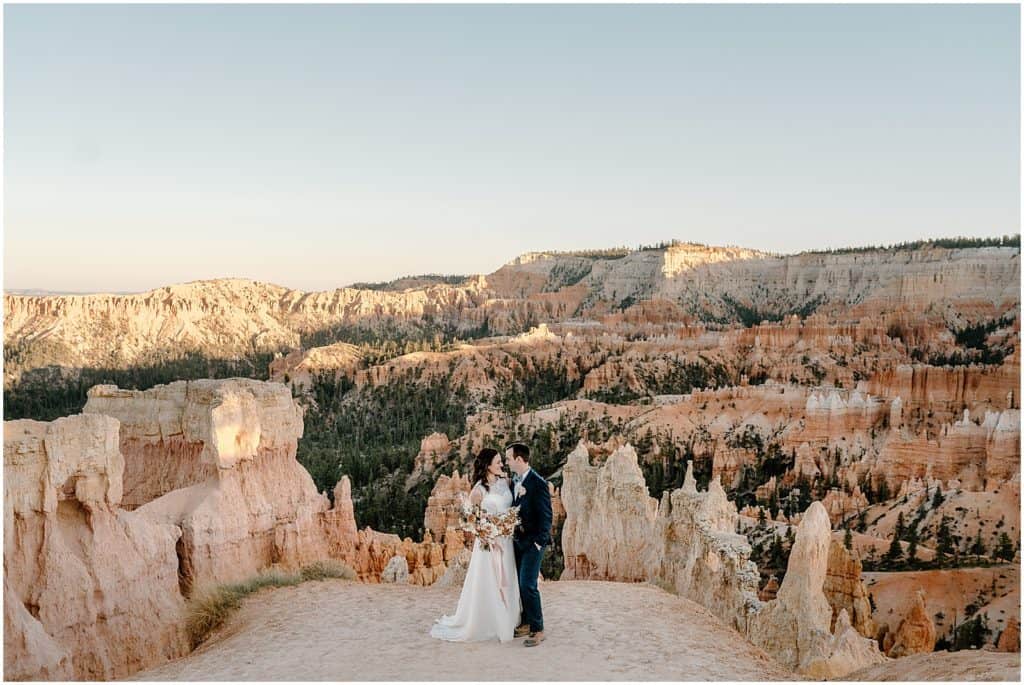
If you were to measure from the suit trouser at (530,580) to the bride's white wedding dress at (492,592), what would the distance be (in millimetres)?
76

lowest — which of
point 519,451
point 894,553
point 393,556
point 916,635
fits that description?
point 894,553

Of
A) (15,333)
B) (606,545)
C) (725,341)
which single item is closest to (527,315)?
(725,341)

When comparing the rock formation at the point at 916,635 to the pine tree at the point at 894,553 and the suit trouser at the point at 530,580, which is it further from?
the suit trouser at the point at 530,580

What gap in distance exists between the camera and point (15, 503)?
27.2 ft

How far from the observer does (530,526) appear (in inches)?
283

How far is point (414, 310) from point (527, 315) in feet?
58.9

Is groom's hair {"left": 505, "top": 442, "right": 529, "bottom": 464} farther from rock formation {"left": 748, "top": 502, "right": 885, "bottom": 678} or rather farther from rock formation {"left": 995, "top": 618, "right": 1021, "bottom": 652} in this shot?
rock formation {"left": 995, "top": 618, "right": 1021, "bottom": 652}

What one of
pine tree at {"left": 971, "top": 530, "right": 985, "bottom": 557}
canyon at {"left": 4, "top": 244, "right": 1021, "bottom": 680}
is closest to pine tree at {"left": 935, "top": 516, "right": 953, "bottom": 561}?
canyon at {"left": 4, "top": 244, "right": 1021, "bottom": 680}

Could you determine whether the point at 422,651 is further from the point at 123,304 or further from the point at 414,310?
the point at 414,310

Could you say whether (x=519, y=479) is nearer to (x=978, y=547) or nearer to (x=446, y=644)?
→ (x=446, y=644)

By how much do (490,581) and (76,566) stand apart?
4.82 meters

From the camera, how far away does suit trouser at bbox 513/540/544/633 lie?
7.21m

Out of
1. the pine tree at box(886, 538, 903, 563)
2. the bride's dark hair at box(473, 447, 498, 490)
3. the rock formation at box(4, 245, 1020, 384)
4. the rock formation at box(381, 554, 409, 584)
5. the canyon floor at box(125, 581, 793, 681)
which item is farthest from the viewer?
the rock formation at box(4, 245, 1020, 384)

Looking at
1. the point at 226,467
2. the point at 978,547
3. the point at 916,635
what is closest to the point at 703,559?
the point at 916,635
